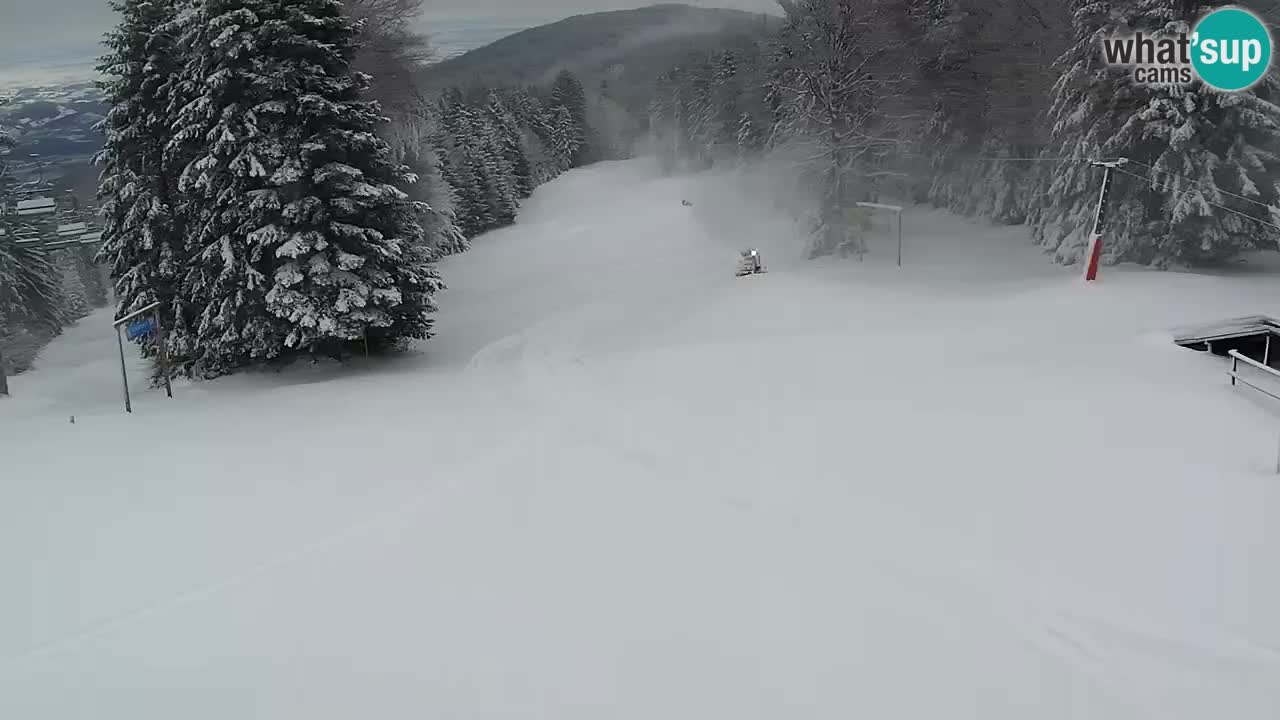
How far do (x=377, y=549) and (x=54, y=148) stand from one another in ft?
109

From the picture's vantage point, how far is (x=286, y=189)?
16.1 metres

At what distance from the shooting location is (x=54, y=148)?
1251 inches

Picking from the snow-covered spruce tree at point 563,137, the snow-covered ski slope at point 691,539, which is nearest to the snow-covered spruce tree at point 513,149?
the snow-covered spruce tree at point 563,137

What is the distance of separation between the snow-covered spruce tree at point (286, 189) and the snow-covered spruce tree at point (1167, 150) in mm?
15562

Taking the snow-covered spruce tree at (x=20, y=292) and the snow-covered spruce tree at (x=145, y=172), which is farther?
the snow-covered spruce tree at (x=20, y=292)

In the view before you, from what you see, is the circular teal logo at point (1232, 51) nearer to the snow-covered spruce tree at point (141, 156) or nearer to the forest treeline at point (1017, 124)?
the forest treeline at point (1017, 124)

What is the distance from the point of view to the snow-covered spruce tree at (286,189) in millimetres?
15711

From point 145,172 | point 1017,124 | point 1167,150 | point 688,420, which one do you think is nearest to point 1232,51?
point 1167,150

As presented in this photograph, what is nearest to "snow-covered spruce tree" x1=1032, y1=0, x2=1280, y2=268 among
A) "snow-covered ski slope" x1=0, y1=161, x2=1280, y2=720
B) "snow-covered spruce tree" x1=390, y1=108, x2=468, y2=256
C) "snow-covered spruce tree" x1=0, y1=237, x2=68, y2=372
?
"snow-covered ski slope" x1=0, y1=161, x2=1280, y2=720

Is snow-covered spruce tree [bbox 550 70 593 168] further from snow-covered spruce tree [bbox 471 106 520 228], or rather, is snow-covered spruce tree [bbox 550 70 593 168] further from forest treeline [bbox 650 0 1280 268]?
forest treeline [bbox 650 0 1280 268]

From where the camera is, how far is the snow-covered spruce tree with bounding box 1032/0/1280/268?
698 inches

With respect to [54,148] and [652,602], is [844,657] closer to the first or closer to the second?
[652,602]

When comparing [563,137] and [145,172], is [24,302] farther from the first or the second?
[563,137]

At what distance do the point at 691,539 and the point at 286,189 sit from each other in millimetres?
12488
